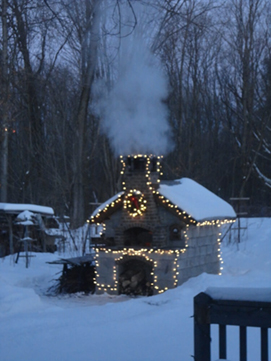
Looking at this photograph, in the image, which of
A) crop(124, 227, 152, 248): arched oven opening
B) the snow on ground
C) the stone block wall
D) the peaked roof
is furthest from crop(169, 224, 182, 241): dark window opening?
the snow on ground

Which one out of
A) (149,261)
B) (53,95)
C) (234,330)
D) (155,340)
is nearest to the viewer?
(155,340)

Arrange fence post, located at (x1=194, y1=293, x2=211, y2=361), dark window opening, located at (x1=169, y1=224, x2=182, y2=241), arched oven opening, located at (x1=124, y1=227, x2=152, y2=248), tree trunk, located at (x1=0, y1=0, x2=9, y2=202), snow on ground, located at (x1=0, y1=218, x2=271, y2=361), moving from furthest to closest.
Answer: tree trunk, located at (x1=0, y1=0, x2=9, y2=202) → arched oven opening, located at (x1=124, y1=227, x2=152, y2=248) → dark window opening, located at (x1=169, y1=224, x2=182, y2=241) → snow on ground, located at (x1=0, y1=218, x2=271, y2=361) → fence post, located at (x1=194, y1=293, x2=211, y2=361)

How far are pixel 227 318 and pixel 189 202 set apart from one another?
9323mm

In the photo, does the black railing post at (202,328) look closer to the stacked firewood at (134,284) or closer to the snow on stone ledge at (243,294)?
the snow on stone ledge at (243,294)

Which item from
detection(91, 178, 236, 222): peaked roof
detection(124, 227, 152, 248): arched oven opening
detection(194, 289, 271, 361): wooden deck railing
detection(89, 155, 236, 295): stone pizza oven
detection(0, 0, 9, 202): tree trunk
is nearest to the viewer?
detection(194, 289, 271, 361): wooden deck railing

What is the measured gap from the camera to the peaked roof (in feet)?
42.6

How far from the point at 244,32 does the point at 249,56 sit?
52.8 inches

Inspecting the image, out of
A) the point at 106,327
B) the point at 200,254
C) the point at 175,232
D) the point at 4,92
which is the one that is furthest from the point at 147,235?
the point at 106,327

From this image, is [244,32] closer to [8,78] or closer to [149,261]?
[8,78]

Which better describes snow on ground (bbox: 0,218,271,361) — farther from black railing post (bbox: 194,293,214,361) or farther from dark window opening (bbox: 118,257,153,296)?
black railing post (bbox: 194,293,214,361)

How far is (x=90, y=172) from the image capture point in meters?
38.4

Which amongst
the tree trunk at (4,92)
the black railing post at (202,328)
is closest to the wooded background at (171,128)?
the tree trunk at (4,92)

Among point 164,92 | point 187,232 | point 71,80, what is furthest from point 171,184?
point 71,80

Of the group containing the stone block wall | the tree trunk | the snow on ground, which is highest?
the tree trunk
